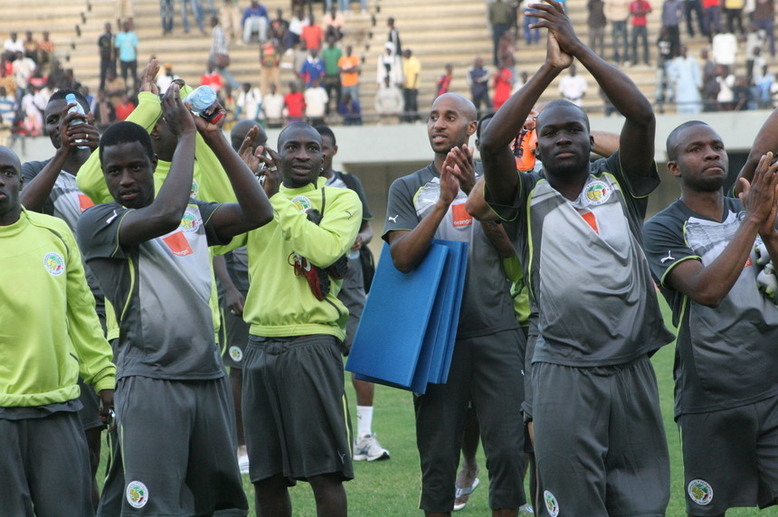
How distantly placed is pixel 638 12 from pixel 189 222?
901 inches

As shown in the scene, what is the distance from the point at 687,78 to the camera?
1014 inches

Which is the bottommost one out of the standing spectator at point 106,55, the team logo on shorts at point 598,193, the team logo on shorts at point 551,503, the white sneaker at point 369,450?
the white sneaker at point 369,450

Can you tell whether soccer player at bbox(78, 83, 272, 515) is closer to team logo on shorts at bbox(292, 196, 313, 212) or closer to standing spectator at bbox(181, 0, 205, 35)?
team logo on shorts at bbox(292, 196, 313, 212)

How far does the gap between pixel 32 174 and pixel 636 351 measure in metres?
3.71

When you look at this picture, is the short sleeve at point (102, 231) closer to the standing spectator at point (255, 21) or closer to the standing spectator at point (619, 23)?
the standing spectator at point (619, 23)

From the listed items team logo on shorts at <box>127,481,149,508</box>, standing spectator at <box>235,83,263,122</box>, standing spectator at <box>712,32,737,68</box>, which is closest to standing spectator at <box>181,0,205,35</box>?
standing spectator at <box>235,83,263,122</box>

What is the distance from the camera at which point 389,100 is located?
27141mm

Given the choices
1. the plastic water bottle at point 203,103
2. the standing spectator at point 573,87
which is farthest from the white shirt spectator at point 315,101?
the plastic water bottle at point 203,103

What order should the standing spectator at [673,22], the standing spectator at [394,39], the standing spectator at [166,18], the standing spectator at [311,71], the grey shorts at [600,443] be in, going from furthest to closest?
the standing spectator at [166,18], the standing spectator at [394,39], the standing spectator at [311,71], the standing spectator at [673,22], the grey shorts at [600,443]

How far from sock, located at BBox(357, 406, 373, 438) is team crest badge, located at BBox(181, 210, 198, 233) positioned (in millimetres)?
4050

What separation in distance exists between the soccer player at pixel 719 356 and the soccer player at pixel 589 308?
0.39 m

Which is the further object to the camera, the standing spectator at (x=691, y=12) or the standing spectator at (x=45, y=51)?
the standing spectator at (x=45, y=51)

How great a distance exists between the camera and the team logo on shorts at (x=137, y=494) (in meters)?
5.37

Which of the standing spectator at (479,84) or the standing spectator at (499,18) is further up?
the standing spectator at (499,18)
